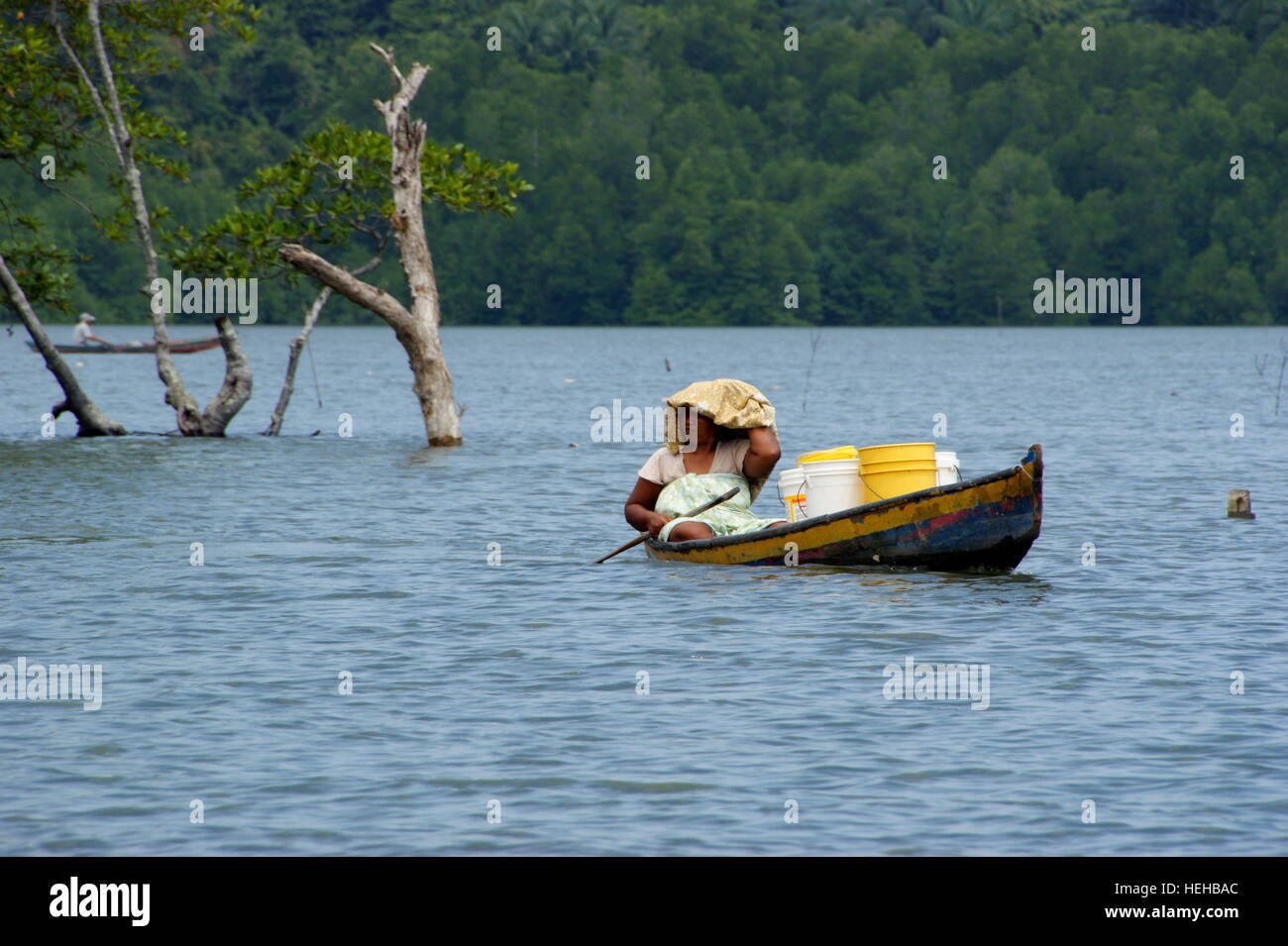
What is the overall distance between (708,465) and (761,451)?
0.65 m

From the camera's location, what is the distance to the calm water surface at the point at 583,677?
9.59m

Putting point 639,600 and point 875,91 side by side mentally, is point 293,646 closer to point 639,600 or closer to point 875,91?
point 639,600

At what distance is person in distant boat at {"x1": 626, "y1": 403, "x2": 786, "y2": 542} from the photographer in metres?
16.6

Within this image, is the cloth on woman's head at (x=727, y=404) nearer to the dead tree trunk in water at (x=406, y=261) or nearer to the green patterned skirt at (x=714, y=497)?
the green patterned skirt at (x=714, y=497)

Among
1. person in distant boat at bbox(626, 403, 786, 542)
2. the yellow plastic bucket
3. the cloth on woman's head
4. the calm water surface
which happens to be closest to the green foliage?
the calm water surface

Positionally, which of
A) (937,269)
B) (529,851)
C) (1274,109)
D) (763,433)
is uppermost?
(1274,109)

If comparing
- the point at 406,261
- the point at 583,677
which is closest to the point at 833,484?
the point at 583,677

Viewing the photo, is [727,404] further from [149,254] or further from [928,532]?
[149,254]

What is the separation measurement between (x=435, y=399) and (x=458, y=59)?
369ft

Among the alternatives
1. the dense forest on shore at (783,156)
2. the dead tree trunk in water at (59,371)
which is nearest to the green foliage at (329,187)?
the dead tree trunk in water at (59,371)

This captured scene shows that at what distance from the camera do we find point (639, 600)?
52.6ft

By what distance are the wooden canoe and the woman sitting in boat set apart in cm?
27

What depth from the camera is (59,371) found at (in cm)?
3109

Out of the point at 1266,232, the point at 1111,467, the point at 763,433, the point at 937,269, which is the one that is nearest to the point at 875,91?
the point at 937,269
